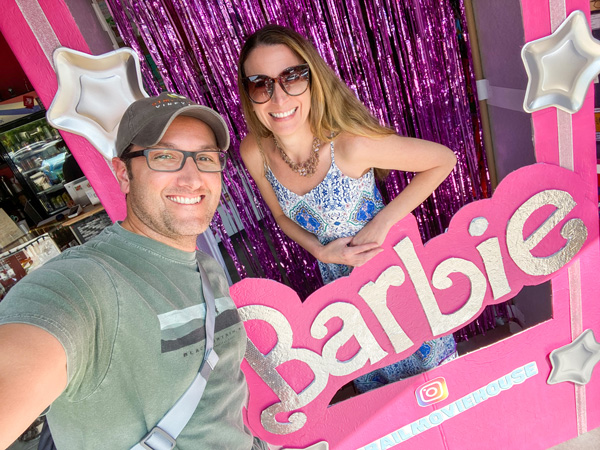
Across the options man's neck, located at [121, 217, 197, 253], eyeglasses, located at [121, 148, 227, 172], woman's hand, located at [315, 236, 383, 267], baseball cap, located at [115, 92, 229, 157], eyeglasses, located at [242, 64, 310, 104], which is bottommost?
woman's hand, located at [315, 236, 383, 267]

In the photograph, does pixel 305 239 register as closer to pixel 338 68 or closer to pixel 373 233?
pixel 373 233

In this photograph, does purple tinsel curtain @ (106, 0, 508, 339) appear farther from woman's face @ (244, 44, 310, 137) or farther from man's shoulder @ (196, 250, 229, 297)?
man's shoulder @ (196, 250, 229, 297)

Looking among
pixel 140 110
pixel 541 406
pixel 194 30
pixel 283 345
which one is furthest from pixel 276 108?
pixel 541 406

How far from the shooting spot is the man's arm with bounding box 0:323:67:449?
678mm

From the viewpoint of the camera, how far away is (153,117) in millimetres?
1111

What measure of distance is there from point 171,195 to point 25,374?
1.83 ft

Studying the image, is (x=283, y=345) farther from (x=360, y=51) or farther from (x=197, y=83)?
(x=360, y=51)

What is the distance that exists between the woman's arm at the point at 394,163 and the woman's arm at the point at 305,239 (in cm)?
4

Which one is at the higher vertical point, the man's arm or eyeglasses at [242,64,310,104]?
eyeglasses at [242,64,310,104]

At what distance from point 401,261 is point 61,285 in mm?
1228

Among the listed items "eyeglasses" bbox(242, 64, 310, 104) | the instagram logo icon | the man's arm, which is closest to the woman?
"eyeglasses" bbox(242, 64, 310, 104)

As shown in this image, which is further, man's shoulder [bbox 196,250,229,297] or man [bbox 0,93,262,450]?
man's shoulder [bbox 196,250,229,297]

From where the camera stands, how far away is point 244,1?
164 centimetres

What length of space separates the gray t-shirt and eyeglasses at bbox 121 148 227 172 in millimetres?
210
